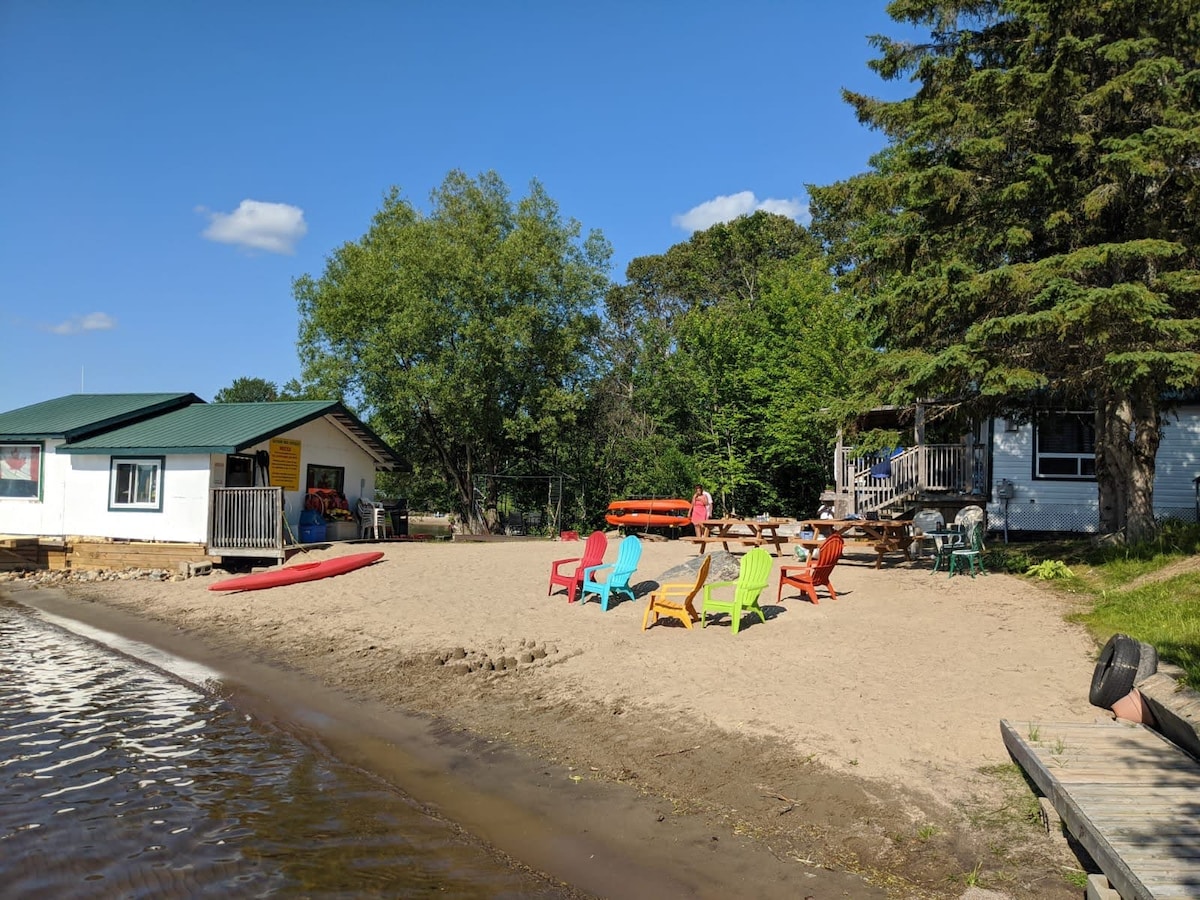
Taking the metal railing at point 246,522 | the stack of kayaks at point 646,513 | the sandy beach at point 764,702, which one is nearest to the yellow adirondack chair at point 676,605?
the sandy beach at point 764,702

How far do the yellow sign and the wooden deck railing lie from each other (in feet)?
43.9

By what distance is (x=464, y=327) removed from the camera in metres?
27.8

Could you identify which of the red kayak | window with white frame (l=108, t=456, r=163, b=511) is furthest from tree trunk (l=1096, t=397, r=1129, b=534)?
window with white frame (l=108, t=456, r=163, b=511)

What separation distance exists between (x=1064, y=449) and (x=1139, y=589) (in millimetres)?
10591

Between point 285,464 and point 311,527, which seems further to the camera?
point 285,464

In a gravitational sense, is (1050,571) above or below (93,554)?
above

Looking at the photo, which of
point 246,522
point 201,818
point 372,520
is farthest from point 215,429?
point 201,818

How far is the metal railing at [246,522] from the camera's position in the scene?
18.7 meters

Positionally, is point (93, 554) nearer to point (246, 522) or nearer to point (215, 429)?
point (215, 429)

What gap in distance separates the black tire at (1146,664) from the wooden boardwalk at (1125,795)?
3.17ft

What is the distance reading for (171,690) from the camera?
33.2 feet

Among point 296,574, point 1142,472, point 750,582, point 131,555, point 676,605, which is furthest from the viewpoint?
point 131,555

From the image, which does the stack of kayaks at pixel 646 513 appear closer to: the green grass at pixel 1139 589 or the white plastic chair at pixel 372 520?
the white plastic chair at pixel 372 520

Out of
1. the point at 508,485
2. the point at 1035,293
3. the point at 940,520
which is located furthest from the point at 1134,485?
Answer: the point at 508,485
